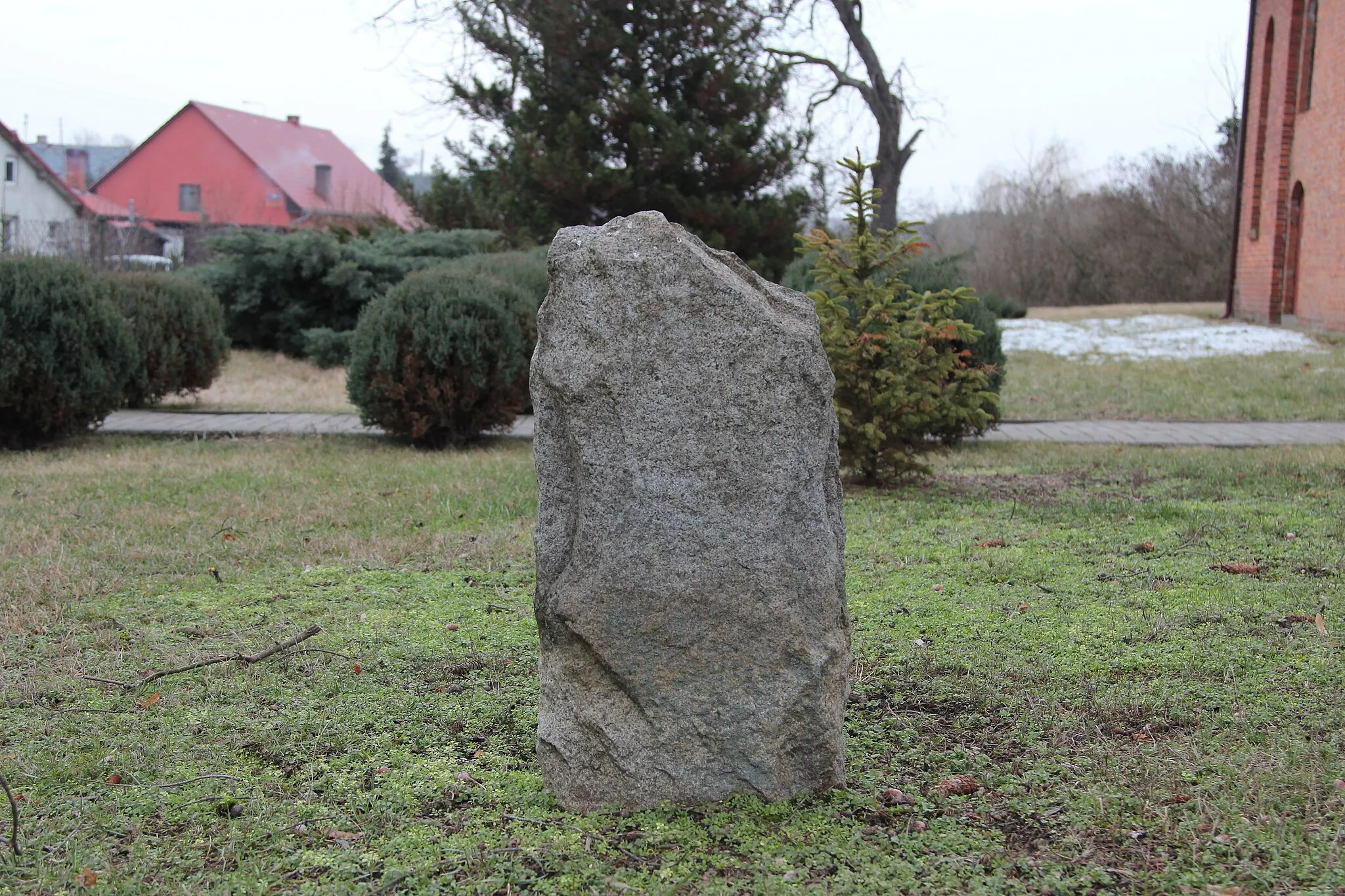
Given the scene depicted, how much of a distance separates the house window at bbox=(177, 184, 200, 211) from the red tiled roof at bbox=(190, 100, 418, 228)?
2615mm

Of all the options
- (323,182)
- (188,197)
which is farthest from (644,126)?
(188,197)

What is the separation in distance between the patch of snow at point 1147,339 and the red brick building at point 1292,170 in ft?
3.23

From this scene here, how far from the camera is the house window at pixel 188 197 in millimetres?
40906

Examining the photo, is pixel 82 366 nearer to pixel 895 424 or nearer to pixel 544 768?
pixel 895 424

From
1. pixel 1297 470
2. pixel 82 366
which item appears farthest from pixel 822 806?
pixel 82 366

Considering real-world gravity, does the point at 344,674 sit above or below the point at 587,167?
below

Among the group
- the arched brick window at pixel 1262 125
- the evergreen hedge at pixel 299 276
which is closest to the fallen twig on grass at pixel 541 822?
the evergreen hedge at pixel 299 276

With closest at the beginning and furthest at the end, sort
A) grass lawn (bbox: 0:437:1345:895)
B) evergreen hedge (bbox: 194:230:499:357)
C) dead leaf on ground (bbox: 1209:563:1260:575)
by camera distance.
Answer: grass lawn (bbox: 0:437:1345:895), dead leaf on ground (bbox: 1209:563:1260:575), evergreen hedge (bbox: 194:230:499:357)

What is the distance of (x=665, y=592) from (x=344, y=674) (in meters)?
1.74

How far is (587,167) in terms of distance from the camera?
18.6m

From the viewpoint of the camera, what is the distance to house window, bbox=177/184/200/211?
40906 mm

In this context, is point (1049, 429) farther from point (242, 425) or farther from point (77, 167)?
point (77, 167)

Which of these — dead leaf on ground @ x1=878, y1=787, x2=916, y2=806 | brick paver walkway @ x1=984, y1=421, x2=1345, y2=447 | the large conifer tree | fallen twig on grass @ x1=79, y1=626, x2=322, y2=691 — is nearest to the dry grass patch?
the large conifer tree

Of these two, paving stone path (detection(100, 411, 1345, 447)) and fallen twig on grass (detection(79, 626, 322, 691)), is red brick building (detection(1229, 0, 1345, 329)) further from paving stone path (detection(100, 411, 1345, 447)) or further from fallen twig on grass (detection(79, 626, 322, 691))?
fallen twig on grass (detection(79, 626, 322, 691))
